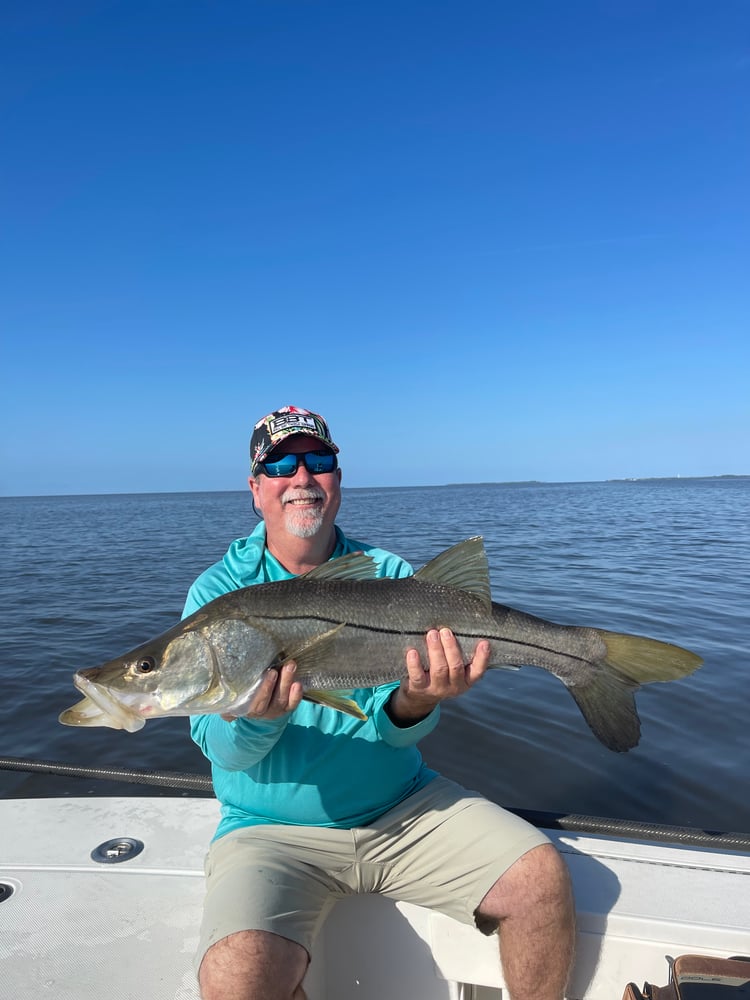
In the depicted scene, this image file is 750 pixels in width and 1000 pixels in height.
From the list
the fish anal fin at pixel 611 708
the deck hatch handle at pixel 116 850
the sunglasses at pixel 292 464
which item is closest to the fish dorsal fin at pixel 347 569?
the sunglasses at pixel 292 464

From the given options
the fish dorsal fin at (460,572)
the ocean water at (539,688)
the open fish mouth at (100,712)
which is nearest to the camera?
the open fish mouth at (100,712)

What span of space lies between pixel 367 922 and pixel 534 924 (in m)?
0.89

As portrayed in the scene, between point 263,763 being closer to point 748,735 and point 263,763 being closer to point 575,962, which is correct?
point 575,962

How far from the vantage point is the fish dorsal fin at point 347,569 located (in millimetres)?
3096

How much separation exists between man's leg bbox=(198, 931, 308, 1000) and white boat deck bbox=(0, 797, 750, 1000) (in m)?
0.42

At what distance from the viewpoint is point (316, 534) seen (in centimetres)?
391

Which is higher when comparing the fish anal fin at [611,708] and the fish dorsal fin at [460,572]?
the fish dorsal fin at [460,572]

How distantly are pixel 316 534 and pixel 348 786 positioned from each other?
4.74ft

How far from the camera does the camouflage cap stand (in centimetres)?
405

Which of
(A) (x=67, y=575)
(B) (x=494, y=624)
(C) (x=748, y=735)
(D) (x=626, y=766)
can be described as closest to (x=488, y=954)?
(B) (x=494, y=624)

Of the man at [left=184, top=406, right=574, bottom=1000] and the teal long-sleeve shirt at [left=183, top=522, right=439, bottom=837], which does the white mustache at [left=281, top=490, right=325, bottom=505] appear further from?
the teal long-sleeve shirt at [left=183, top=522, right=439, bottom=837]

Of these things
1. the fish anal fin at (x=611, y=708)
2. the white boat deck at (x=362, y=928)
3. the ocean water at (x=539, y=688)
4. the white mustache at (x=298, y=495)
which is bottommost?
the ocean water at (x=539, y=688)

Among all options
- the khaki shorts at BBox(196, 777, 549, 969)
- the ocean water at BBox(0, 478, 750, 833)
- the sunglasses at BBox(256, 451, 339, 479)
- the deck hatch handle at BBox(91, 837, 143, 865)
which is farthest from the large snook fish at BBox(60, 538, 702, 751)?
the ocean water at BBox(0, 478, 750, 833)

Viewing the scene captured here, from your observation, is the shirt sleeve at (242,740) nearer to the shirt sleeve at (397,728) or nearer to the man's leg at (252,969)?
the shirt sleeve at (397,728)
